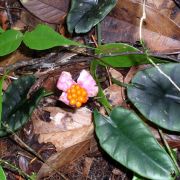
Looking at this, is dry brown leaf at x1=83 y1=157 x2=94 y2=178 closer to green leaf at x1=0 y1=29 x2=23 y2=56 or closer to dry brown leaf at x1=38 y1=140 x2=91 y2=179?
dry brown leaf at x1=38 y1=140 x2=91 y2=179

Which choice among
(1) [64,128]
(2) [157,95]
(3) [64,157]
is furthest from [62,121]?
(2) [157,95]

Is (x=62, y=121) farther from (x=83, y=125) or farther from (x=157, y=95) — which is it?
(x=157, y=95)

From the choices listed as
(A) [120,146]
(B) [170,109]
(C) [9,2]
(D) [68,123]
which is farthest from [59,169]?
(C) [9,2]

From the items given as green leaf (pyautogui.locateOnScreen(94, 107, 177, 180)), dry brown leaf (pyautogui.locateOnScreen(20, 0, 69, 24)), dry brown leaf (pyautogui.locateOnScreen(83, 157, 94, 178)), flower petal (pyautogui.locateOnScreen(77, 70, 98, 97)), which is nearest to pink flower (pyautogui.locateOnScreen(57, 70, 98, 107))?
flower petal (pyautogui.locateOnScreen(77, 70, 98, 97))

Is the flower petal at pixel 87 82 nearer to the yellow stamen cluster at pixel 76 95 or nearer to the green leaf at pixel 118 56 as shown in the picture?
the yellow stamen cluster at pixel 76 95

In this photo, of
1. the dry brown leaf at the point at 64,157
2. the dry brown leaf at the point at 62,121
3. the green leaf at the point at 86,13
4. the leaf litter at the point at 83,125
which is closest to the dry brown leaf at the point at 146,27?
the leaf litter at the point at 83,125

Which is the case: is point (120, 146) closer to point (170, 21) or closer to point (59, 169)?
point (59, 169)
